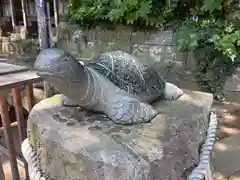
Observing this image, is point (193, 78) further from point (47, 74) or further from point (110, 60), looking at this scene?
point (47, 74)

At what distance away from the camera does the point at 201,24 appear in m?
3.04

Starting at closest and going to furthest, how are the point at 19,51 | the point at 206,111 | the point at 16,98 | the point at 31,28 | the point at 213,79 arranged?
1. the point at 206,111
2. the point at 16,98
3. the point at 213,79
4. the point at 19,51
5. the point at 31,28

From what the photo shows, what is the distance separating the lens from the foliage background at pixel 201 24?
278 cm

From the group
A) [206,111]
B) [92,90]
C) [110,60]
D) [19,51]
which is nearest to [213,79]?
[206,111]

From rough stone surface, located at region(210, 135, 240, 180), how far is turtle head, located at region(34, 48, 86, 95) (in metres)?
1.17

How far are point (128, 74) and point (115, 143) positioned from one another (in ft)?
1.16

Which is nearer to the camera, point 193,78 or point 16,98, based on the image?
point 16,98

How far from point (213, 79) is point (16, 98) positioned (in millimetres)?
2138

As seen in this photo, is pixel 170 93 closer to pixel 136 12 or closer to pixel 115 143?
pixel 115 143

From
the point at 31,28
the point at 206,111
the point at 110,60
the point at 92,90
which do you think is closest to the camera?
the point at 92,90

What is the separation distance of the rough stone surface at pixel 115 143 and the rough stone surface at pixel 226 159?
545 mm

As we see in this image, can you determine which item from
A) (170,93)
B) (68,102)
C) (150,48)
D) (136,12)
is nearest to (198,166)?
(170,93)

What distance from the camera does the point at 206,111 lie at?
1.33m

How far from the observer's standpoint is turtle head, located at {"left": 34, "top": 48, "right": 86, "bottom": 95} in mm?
908
